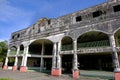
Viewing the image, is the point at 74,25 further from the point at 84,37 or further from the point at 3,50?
the point at 3,50

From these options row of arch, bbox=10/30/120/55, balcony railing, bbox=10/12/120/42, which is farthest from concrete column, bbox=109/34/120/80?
balcony railing, bbox=10/12/120/42

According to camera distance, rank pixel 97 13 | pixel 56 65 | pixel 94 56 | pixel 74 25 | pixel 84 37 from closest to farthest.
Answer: pixel 97 13
pixel 74 25
pixel 56 65
pixel 84 37
pixel 94 56

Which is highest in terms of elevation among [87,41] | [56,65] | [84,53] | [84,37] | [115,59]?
[84,37]

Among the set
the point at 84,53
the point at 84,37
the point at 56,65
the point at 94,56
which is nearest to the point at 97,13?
the point at 84,37

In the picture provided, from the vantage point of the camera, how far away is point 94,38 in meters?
20.6

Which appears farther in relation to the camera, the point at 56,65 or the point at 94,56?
the point at 94,56

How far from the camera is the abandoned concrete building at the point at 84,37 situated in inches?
597

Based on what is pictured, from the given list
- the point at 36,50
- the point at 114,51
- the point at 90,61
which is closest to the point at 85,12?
the point at 114,51

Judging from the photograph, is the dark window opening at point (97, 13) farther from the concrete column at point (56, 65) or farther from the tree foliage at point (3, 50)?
the tree foliage at point (3, 50)

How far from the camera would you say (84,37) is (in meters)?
20.2

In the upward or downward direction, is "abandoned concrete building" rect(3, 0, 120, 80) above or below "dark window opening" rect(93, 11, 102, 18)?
below

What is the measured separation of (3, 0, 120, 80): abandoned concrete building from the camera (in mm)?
15161

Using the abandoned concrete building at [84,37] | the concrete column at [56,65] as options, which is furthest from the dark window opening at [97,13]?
the concrete column at [56,65]

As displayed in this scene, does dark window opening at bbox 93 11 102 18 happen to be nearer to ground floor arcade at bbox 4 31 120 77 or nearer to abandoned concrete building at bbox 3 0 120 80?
abandoned concrete building at bbox 3 0 120 80
